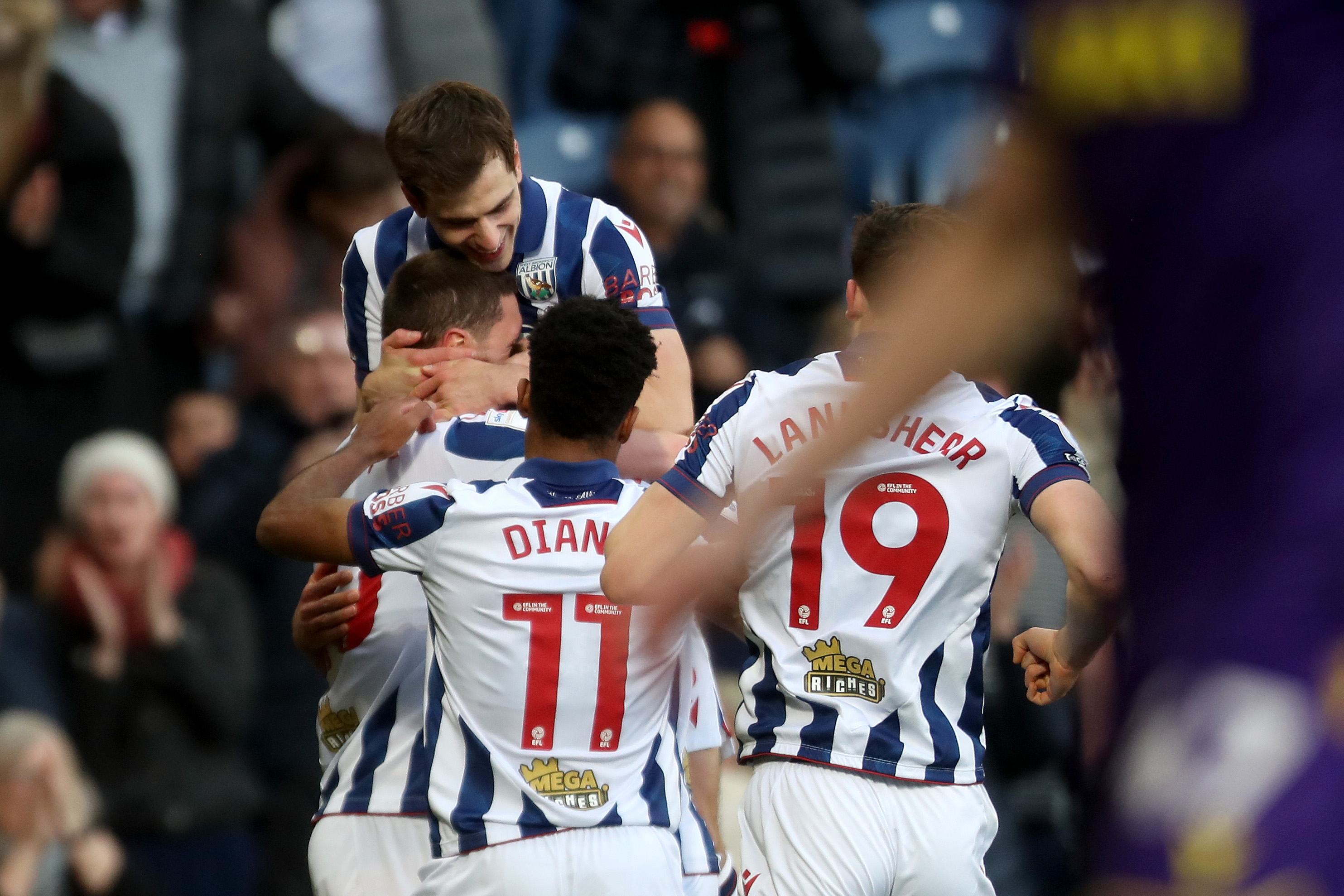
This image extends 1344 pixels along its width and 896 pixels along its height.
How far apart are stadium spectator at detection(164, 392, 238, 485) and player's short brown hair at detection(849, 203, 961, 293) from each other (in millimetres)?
3292

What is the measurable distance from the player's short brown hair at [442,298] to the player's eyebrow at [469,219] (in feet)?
0.29

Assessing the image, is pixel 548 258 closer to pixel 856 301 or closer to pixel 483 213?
pixel 483 213

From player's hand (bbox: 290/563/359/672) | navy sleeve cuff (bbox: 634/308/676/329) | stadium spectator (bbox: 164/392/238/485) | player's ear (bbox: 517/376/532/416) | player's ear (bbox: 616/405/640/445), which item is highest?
navy sleeve cuff (bbox: 634/308/676/329)

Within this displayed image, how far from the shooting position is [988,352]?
1564mm

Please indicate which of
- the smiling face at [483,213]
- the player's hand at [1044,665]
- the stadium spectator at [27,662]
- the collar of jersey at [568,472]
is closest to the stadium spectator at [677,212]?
the stadium spectator at [27,662]

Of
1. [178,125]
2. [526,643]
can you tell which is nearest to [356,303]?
[526,643]

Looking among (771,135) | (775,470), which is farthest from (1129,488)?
(771,135)

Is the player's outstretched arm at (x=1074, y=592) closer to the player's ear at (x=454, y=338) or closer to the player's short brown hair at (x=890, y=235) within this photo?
the player's short brown hair at (x=890, y=235)

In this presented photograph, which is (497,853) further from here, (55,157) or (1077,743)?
Answer: (55,157)

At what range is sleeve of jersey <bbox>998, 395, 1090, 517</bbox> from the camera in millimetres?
3904

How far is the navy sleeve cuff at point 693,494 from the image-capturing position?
3094mm

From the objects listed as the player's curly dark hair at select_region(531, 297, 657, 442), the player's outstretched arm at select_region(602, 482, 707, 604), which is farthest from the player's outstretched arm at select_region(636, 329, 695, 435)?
the player's outstretched arm at select_region(602, 482, 707, 604)

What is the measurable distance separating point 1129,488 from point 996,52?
1.41ft

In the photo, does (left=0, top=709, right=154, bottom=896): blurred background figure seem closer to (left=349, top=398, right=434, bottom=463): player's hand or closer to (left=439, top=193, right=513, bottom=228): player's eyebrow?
(left=349, top=398, right=434, bottom=463): player's hand
